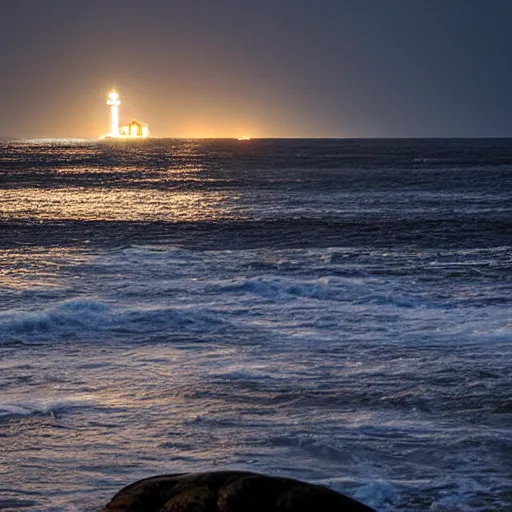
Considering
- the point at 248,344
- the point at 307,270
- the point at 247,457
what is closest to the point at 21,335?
the point at 248,344

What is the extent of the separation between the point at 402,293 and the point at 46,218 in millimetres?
24226

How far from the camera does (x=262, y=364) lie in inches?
522

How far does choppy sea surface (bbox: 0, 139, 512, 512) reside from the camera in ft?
29.8

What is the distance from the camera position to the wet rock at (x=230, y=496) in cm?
612

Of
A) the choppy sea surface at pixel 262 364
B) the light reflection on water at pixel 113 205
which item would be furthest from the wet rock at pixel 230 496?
the light reflection on water at pixel 113 205

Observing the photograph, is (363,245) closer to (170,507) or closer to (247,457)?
(247,457)

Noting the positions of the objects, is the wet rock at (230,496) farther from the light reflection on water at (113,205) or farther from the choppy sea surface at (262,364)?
the light reflection on water at (113,205)

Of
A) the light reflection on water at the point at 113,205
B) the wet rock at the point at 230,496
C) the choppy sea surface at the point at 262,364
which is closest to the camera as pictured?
the wet rock at the point at 230,496

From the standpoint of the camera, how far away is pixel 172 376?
12.6 m

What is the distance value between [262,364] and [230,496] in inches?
279

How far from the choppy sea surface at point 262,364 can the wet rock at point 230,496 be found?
75.2 inches

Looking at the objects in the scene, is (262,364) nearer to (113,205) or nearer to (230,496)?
(230,496)

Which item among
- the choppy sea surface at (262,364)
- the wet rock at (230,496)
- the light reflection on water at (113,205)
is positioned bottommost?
the choppy sea surface at (262,364)

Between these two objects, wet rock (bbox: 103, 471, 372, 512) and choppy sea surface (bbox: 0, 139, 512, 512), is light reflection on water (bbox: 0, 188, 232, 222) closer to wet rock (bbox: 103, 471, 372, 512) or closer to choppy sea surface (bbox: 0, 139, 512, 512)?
choppy sea surface (bbox: 0, 139, 512, 512)
